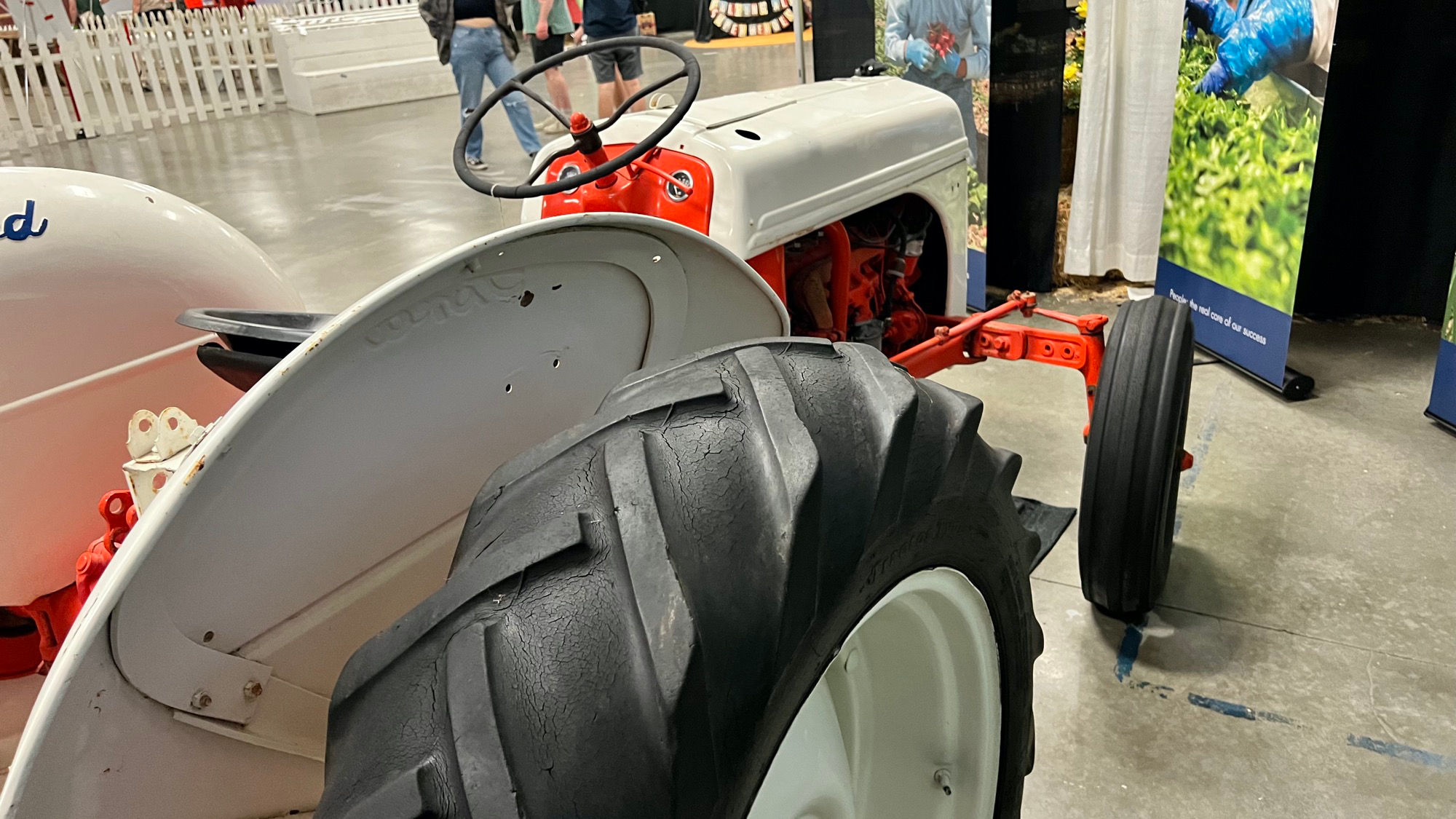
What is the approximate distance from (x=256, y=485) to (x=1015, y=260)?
4145 millimetres

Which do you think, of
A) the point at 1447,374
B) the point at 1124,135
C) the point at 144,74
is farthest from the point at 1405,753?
the point at 144,74

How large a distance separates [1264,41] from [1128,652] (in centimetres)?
212

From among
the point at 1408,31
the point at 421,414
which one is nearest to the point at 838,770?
the point at 421,414

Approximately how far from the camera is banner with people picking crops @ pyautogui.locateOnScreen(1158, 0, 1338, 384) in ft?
9.93

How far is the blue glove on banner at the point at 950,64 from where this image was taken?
408 centimetres

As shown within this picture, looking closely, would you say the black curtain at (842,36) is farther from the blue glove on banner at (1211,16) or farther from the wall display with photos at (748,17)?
the wall display with photos at (748,17)

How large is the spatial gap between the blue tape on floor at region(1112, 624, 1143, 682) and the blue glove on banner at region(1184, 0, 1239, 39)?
7.17 ft

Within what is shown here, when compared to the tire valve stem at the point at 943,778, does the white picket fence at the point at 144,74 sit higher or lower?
higher

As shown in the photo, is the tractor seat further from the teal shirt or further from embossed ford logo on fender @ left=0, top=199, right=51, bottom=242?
the teal shirt

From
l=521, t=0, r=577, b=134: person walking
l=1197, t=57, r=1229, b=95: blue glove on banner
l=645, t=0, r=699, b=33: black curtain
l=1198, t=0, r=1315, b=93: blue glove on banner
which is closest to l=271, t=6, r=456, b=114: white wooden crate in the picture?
l=521, t=0, r=577, b=134: person walking

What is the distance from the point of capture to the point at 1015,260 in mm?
4500

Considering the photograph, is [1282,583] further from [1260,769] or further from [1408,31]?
[1408,31]

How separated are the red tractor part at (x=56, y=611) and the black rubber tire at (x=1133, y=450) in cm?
174

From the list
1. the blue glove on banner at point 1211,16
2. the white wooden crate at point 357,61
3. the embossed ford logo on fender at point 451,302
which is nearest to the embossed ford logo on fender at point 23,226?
the embossed ford logo on fender at point 451,302
